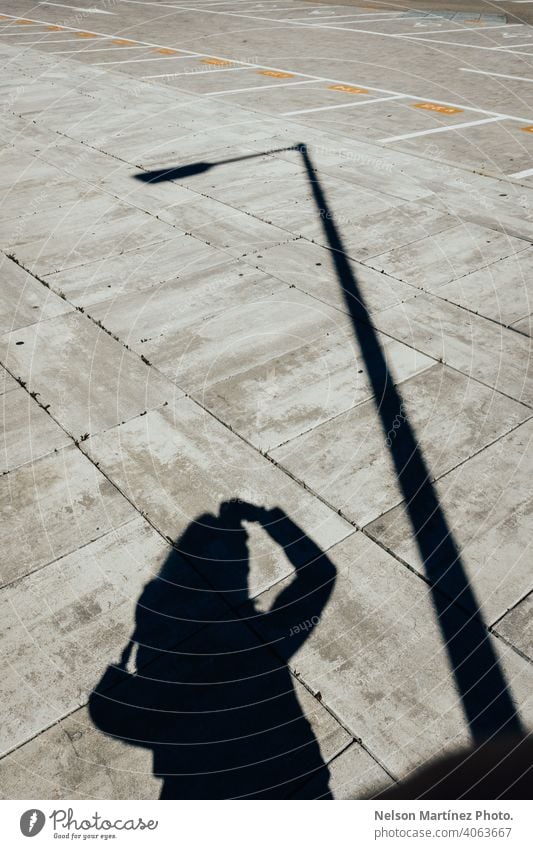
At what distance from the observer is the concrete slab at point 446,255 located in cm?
1029

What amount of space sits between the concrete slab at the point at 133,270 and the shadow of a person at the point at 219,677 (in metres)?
5.17

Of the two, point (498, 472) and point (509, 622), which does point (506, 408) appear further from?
point (509, 622)

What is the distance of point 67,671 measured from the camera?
16.7 feet

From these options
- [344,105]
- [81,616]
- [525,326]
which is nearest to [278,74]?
[344,105]

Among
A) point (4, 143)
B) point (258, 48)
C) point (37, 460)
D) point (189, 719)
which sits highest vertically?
point (258, 48)

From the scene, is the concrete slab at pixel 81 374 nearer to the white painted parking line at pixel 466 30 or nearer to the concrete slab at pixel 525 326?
the concrete slab at pixel 525 326

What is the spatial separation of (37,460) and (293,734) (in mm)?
3919

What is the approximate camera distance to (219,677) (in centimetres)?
501

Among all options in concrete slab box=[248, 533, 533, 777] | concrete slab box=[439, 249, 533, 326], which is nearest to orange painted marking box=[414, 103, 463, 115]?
concrete slab box=[439, 249, 533, 326]

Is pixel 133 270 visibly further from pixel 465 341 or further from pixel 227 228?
pixel 465 341

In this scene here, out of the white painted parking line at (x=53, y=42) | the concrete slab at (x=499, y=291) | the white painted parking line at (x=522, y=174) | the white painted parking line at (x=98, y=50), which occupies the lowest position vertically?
the concrete slab at (x=499, y=291)

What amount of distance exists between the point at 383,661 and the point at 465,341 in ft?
16.1

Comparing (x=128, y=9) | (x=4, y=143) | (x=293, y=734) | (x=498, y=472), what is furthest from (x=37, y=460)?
(x=128, y=9)

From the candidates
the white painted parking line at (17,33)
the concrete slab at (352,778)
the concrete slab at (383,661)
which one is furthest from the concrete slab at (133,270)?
the white painted parking line at (17,33)
